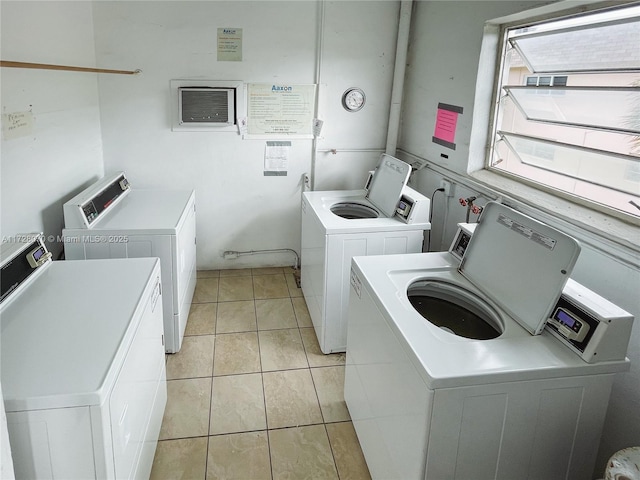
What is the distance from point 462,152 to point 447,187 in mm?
266

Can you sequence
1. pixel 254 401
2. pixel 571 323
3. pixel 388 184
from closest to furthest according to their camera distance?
pixel 571 323, pixel 254 401, pixel 388 184

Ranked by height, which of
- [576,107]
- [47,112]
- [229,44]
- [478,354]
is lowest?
[478,354]

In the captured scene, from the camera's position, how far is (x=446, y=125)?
308 centimetres

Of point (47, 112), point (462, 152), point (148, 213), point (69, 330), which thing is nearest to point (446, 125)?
point (462, 152)

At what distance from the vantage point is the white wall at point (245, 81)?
11.0ft

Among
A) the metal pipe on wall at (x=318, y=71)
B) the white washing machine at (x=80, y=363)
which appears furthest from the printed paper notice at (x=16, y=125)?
the metal pipe on wall at (x=318, y=71)

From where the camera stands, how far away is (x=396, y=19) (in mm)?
3600

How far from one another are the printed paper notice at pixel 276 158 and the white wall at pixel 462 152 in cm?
97

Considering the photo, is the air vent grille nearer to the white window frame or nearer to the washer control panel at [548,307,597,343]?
the white window frame

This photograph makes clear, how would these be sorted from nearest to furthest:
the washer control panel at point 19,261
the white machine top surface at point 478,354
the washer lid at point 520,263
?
the white machine top surface at point 478,354 < the washer lid at point 520,263 < the washer control panel at point 19,261

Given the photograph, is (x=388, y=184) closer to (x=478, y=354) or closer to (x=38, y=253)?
(x=478, y=354)

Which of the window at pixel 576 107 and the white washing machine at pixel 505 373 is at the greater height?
the window at pixel 576 107

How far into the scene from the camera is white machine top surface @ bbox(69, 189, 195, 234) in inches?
101

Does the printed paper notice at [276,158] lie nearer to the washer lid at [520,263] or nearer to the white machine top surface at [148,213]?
the white machine top surface at [148,213]
